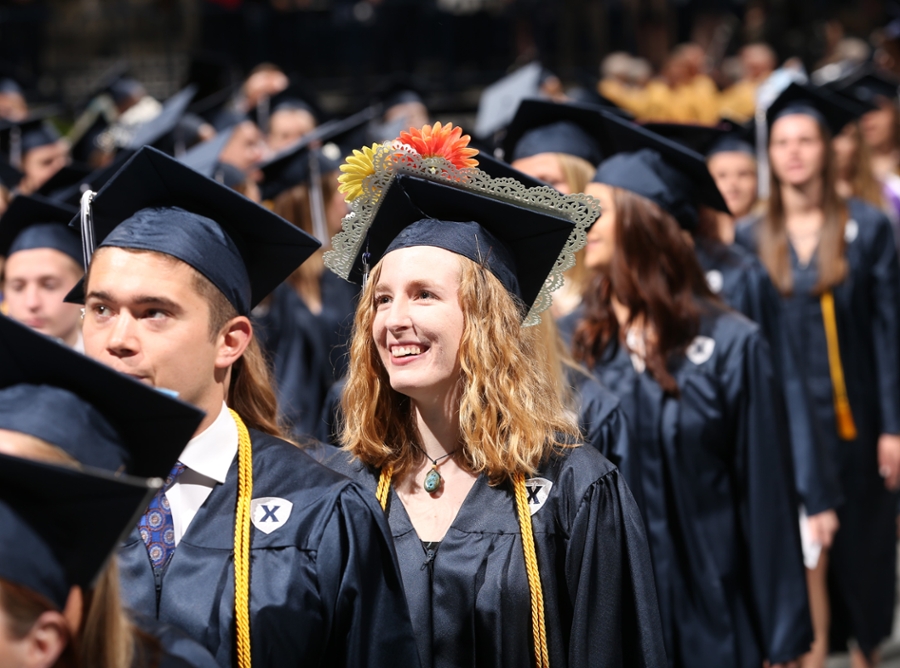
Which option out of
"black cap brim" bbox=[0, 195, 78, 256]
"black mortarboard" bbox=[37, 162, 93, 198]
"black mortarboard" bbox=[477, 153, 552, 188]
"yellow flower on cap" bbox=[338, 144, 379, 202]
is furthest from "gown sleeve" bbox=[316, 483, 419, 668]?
"black mortarboard" bbox=[37, 162, 93, 198]

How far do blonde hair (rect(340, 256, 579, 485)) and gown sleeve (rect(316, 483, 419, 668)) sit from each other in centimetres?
42

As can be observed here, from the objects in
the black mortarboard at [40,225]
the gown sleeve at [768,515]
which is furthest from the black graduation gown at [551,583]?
the black mortarboard at [40,225]

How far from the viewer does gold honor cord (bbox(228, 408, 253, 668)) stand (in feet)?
7.39

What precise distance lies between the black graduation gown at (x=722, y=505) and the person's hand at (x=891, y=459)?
183cm

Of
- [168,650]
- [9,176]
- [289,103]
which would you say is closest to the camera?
[168,650]

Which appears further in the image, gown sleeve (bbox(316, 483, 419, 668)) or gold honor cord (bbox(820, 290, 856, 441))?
gold honor cord (bbox(820, 290, 856, 441))

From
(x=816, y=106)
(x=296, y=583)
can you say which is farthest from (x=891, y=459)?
(x=296, y=583)

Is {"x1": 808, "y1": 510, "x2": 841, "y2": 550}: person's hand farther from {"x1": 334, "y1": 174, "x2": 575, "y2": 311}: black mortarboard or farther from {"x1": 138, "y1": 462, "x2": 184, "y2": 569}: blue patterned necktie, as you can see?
{"x1": 138, "y1": 462, "x2": 184, "y2": 569}: blue patterned necktie

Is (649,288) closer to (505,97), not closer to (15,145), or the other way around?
(505,97)

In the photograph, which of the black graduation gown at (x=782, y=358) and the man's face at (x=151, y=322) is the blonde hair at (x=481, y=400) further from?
the black graduation gown at (x=782, y=358)

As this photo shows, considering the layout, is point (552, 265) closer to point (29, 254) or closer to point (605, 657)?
point (605, 657)

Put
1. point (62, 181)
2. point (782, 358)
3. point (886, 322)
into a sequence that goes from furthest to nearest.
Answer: point (886, 322) → point (62, 181) → point (782, 358)

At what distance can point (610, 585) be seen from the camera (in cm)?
260

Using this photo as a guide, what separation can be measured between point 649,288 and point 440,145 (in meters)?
1.49
